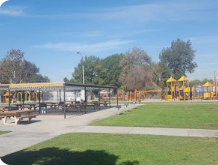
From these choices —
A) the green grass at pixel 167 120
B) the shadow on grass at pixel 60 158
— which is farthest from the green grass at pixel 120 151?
the green grass at pixel 167 120

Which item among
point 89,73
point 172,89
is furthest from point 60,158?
point 89,73

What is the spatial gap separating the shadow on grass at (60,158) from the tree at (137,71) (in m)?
54.3

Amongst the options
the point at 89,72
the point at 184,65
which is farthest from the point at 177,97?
the point at 184,65

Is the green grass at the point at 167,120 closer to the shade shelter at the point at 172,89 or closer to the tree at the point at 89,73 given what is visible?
the shade shelter at the point at 172,89

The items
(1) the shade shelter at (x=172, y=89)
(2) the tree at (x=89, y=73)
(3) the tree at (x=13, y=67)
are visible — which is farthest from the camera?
(2) the tree at (x=89, y=73)

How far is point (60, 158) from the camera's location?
6.88 metres

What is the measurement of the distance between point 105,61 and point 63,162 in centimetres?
8151

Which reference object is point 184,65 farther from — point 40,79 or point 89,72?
point 40,79

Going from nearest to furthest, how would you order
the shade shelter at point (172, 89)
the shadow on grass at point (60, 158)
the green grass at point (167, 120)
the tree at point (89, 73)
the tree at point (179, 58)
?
the shadow on grass at point (60, 158) < the green grass at point (167, 120) < the shade shelter at point (172, 89) < the tree at point (89, 73) < the tree at point (179, 58)

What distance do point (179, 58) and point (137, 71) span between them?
77.8ft

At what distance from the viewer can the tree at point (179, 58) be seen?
8038 centimetres

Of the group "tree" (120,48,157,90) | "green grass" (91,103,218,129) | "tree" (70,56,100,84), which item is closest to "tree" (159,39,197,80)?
"tree" (120,48,157,90)

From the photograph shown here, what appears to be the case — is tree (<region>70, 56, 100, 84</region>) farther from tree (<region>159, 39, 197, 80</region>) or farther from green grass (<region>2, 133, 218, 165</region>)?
green grass (<region>2, 133, 218, 165</region>)

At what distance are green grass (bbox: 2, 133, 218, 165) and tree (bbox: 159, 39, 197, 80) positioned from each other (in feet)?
238
